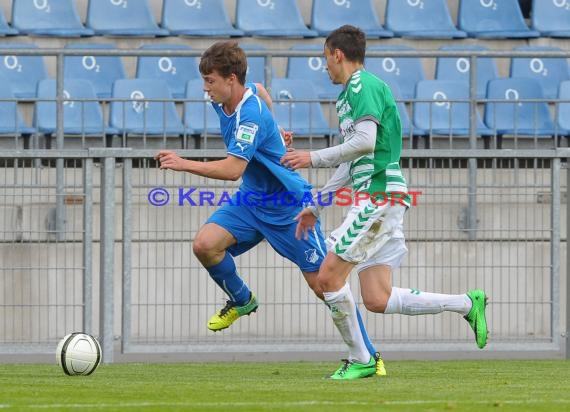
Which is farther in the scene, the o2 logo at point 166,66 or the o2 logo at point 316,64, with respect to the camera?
the o2 logo at point 316,64

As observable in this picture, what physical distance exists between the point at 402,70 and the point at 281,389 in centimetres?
867

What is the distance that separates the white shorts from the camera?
26.1ft

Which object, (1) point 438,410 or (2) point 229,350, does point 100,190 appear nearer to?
(2) point 229,350

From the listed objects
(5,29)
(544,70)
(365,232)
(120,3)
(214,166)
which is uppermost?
(120,3)

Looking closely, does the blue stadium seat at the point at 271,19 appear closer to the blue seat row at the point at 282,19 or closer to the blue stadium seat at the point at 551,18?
the blue seat row at the point at 282,19

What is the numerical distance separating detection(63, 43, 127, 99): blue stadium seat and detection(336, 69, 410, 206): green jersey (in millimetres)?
7184

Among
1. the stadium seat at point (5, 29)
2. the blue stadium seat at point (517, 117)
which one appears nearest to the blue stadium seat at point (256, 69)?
the blue stadium seat at point (517, 117)

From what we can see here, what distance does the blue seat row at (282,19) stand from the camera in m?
15.5

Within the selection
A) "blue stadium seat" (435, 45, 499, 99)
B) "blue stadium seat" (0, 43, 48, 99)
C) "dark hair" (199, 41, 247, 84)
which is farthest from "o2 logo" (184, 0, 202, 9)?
"dark hair" (199, 41, 247, 84)

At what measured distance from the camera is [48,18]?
1541cm

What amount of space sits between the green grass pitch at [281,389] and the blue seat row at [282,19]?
628 cm

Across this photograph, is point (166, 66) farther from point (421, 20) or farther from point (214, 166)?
point (214, 166)

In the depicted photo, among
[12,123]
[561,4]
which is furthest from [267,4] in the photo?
[12,123]

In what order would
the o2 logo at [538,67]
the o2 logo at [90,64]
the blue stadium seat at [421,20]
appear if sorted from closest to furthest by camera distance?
the o2 logo at [90,64], the o2 logo at [538,67], the blue stadium seat at [421,20]
